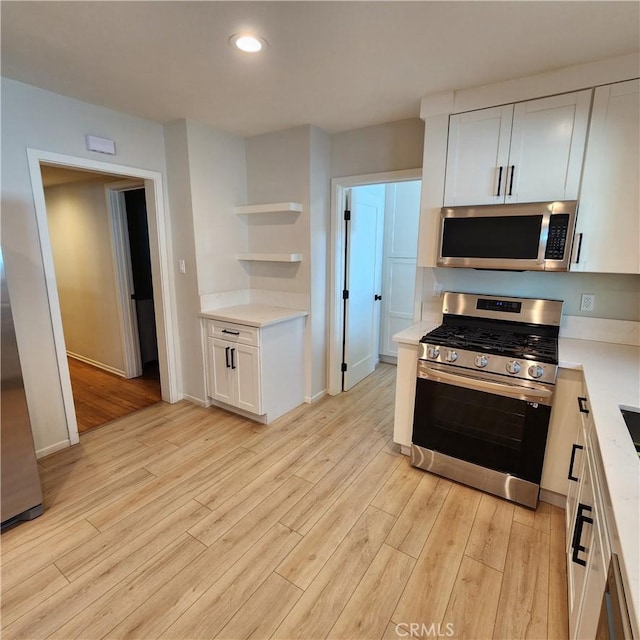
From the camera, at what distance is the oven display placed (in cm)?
244

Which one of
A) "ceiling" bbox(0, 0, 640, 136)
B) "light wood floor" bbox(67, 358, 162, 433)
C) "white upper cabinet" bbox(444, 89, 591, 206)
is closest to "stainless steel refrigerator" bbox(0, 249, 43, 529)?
"light wood floor" bbox(67, 358, 162, 433)

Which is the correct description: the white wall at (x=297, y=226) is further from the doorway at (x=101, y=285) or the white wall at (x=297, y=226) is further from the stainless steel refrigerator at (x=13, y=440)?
the stainless steel refrigerator at (x=13, y=440)

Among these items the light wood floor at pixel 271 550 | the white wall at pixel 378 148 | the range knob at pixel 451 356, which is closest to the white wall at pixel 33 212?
the light wood floor at pixel 271 550

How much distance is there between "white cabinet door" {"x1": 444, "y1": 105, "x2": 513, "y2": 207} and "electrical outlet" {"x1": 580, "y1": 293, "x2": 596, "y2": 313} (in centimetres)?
82

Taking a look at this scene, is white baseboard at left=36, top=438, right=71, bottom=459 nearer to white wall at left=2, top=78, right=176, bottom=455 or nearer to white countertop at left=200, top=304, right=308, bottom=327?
white wall at left=2, top=78, right=176, bottom=455

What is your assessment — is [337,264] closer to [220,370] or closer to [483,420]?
[220,370]

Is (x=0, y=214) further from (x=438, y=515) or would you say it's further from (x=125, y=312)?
(x=438, y=515)

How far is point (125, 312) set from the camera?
3.99 m

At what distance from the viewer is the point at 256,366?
2.94m

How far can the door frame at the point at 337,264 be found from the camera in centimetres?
312

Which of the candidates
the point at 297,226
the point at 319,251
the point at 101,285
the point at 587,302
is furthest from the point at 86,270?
the point at 587,302

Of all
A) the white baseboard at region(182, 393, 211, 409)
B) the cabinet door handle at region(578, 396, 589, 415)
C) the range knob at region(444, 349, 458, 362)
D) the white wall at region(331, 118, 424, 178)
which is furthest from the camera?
the white baseboard at region(182, 393, 211, 409)

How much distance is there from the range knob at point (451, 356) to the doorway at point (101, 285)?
2846 millimetres

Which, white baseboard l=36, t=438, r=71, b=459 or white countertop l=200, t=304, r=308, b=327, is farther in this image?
white countertop l=200, t=304, r=308, b=327
